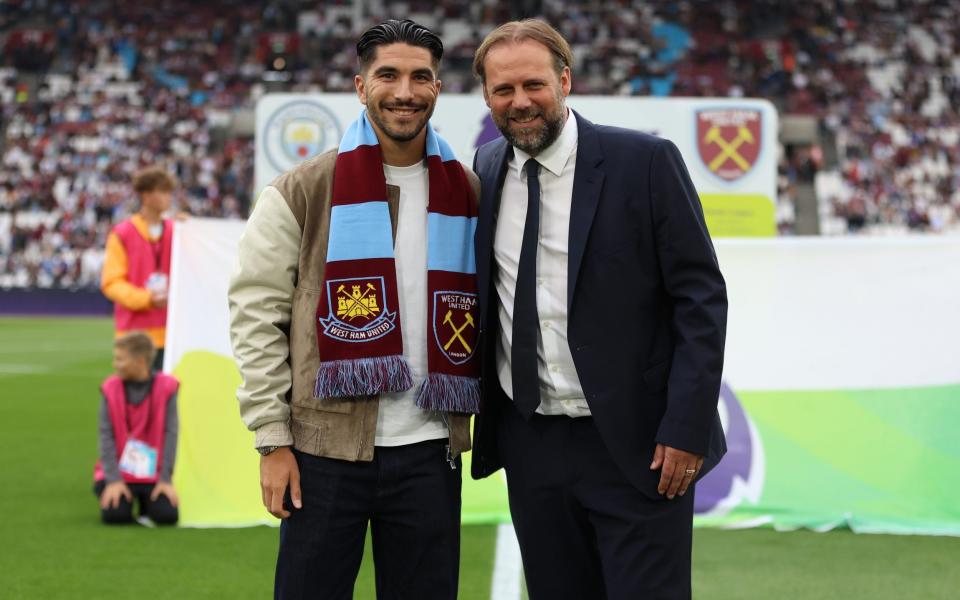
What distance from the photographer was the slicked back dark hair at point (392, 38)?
2.87 metres

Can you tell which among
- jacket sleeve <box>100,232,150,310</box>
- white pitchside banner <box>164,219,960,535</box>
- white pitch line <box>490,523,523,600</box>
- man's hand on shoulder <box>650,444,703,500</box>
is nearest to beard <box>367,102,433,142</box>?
man's hand on shoulder <box>650,444,703,500</box>

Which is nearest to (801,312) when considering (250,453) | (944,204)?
(250,453)

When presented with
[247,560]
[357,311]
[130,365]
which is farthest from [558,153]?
[130,365]

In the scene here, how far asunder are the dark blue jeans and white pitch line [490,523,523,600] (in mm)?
1571

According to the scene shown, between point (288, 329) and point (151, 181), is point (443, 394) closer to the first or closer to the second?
point (288, 329)

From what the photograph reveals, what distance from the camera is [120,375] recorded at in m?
6.21

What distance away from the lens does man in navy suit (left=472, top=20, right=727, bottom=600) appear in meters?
2.78

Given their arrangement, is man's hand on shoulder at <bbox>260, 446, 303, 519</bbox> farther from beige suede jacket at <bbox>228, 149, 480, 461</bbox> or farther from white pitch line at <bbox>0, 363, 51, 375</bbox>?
white pitch line at <bbox>0, 363, 51, 375</bbox>

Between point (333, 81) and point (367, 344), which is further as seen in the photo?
point (333, 81)

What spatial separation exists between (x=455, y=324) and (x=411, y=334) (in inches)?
4.5

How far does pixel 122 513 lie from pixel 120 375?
74 centimetres

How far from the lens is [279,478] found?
2.79 meters

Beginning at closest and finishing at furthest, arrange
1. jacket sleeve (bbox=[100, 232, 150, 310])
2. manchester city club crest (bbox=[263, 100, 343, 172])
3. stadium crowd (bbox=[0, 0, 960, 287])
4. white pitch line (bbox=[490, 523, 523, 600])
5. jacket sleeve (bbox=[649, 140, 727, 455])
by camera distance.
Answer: jacket sleeve (bbox=[649, 140, 727, 455]) → white pitch line (bbox=[490, 523, 523, 600]) → jacket sleeve (bbox=[100, 232, 150, 310]) → manchester city club crest (bbox=[263, 100, 343, 172]) → stadium crowd (bbox=[0, 0, 960, 287])

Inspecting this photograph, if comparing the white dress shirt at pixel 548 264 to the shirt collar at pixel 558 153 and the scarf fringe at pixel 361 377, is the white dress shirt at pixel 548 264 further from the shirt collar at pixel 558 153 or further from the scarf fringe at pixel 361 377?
the scarf fringe at pixel 361 377
